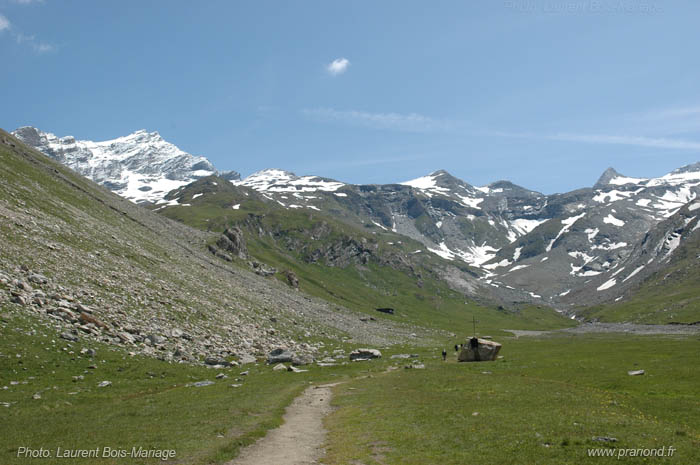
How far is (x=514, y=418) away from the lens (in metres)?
27.6

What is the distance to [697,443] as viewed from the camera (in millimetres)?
21391

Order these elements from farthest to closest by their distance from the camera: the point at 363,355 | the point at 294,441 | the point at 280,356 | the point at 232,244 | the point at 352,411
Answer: the point at 232,244 < the point at 363,355 < the point at 280,356 < the point at 352,411 < the point at 294,441

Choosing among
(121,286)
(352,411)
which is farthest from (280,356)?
(352,411)

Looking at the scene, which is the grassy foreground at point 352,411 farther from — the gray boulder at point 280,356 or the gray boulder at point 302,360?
the gray boulder at point 302,360

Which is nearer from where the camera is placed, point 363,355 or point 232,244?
point 363,355

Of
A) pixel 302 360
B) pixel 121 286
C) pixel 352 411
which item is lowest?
pixel 302 360

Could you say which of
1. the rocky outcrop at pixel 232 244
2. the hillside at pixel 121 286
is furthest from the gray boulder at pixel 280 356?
the rocky outcrop at pixel 232 244

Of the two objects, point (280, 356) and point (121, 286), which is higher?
point (121, 286)

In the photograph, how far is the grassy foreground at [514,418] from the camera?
69.9 ft

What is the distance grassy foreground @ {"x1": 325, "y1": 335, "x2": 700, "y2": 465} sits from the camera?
838 inches

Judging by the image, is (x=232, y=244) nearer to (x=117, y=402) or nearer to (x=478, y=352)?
(x=478, y=352)

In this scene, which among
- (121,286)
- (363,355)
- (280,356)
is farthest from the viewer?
(363,355)

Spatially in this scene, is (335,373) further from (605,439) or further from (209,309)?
(605,439)

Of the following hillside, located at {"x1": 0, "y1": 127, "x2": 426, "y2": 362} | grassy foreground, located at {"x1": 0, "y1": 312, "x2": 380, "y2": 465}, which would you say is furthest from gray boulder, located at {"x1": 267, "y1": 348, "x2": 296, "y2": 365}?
grassy foreground, located at {"x1": 0, "y1": 312, "x2": 380, "y2": 465}
